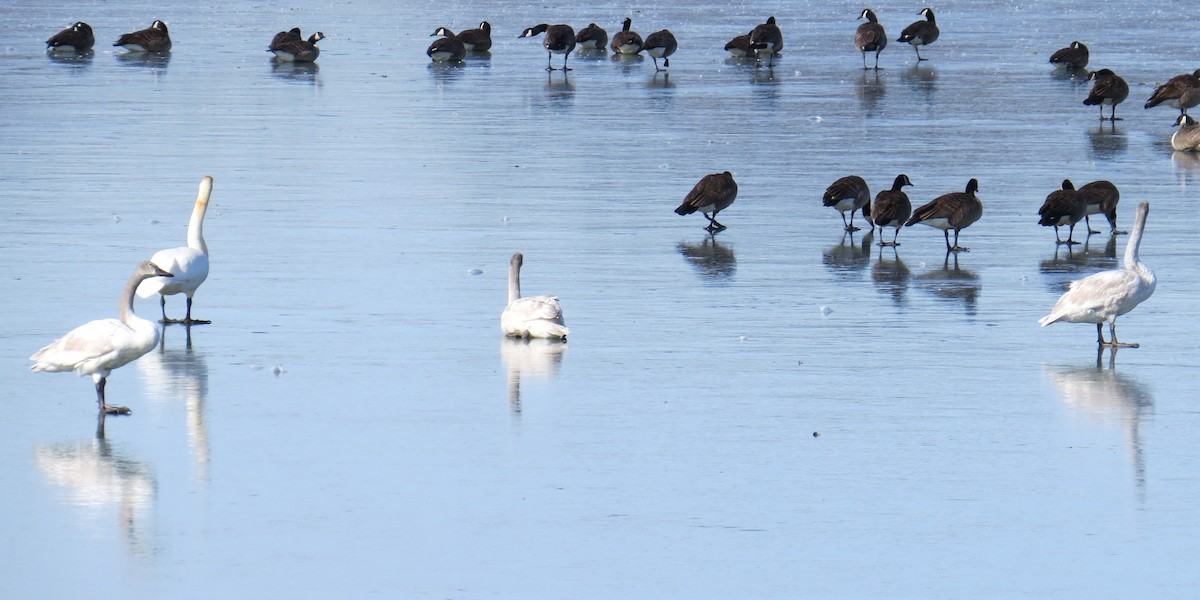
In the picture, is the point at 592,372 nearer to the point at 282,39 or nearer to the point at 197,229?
the point at 197,229

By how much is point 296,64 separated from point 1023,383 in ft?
79.6

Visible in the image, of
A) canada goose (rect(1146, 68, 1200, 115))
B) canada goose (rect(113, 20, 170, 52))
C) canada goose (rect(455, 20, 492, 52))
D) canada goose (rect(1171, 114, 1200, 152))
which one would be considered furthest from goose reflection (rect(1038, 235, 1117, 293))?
canada goose (rect(113, 20, 170, 52))

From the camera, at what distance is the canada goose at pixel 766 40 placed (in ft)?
108

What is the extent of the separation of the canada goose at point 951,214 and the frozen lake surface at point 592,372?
364 millimetres

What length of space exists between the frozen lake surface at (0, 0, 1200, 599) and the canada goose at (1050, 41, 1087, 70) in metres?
6.61

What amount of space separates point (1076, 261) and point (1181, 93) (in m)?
10.6

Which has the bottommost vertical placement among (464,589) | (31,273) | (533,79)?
(464,589)

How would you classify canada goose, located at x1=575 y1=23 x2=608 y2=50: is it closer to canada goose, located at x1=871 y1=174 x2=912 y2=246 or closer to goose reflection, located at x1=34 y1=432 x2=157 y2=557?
canada goose, located at x1=871 y1=174 x2=912 y2=246

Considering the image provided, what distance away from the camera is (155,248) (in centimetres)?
1509

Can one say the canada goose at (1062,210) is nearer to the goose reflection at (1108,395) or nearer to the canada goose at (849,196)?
the canada goose at (849,196)

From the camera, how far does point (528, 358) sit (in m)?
11.3

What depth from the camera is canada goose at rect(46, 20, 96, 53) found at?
34188 millimetres

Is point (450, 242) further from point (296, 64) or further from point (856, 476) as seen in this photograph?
point (296, 64)

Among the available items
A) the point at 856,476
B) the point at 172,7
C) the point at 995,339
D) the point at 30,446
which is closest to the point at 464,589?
the point at 856,476
